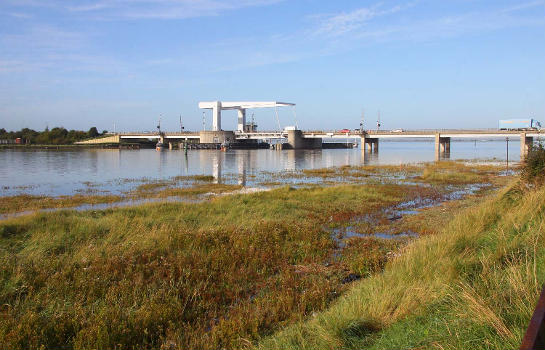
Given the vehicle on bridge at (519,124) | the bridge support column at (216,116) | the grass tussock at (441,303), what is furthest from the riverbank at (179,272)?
the bridge support column at (216,116)

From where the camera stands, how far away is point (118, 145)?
117 meters

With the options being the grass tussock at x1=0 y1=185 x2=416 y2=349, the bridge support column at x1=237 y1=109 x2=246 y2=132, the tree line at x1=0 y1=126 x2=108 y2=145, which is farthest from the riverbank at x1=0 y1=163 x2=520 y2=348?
the tree line at x1=0 y1=126 x2=108 y2=145

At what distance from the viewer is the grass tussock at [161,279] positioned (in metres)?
5.65

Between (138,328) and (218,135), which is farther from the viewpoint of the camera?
(218,135)

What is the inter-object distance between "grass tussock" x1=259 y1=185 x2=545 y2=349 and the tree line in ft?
424

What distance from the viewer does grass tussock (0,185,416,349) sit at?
223 inches

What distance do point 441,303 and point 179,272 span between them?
471 centimetres

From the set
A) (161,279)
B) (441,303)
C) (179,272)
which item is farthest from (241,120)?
(441,303)

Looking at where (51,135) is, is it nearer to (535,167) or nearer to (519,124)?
(519,124)

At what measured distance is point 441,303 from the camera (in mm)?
4965

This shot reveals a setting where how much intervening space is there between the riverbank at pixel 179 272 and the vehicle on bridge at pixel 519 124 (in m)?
83.2

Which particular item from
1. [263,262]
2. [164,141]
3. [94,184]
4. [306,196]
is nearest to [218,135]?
[164,141]

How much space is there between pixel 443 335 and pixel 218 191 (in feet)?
67.7

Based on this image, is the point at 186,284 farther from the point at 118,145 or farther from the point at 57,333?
the point at 118,145
